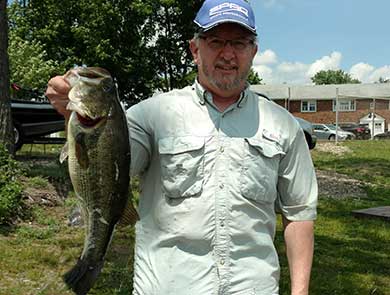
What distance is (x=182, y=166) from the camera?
2545 mm

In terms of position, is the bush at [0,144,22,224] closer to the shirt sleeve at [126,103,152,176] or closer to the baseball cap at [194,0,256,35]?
the shirt sleeve at [126,103,152,176]

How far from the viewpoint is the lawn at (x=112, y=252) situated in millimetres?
5734

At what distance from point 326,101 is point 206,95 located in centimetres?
5704

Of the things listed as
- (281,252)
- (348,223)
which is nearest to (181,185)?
(281,252)

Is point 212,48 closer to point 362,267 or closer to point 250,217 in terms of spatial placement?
point 250,217

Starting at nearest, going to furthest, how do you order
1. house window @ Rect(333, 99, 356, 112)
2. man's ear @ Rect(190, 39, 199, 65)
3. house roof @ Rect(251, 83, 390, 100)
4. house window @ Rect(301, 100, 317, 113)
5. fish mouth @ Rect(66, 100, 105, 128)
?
fish mouth @ Rect(66, 100, 105, 128) → man's ear @ Rect(190, 39, 199, 65) → house window @ Rect(333, 99, 356, 112) → house roof @ Rect(251, 83, 390, 100) → house window @ Rect(301, 100, 317, 113)

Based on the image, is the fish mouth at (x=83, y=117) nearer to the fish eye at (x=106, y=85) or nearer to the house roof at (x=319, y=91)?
the fish eye at (x=106, y=85)

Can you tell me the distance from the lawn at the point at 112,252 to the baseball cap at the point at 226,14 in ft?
11.1

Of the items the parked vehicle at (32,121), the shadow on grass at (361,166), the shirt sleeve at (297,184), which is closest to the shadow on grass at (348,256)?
the shirt sleeve at (297,184)

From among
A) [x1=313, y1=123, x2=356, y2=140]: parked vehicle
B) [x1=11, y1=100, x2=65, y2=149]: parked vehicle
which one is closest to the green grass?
[x1=11, y1=100, x2=65, y2=149]: parked vehicle

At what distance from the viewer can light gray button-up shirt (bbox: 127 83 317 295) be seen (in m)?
2.49

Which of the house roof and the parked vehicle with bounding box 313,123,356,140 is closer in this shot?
the parked vehicle with bounding box 313,123,356,140

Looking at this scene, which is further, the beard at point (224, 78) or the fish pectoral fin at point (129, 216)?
the beard at point (224, 78)

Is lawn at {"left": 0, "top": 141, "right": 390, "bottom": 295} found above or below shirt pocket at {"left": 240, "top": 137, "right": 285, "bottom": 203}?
below
